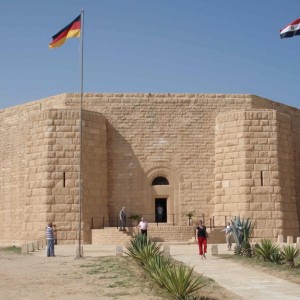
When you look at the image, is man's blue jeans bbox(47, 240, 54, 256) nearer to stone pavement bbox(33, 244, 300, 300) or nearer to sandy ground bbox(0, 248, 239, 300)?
sandy ground bbox(0, 248, 239, 300)

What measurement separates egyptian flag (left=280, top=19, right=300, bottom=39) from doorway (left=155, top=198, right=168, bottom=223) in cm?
1034

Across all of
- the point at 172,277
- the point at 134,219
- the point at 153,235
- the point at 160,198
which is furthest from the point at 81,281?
the point at 160,198

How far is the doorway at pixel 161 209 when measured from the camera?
25.9 meters

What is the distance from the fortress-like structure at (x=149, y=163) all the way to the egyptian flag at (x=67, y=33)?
5.28m

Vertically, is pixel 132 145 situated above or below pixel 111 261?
above

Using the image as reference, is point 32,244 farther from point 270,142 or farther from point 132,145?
point 270,142

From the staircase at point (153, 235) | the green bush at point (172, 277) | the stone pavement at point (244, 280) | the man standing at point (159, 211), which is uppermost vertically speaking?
the man standing at point (159, 211)

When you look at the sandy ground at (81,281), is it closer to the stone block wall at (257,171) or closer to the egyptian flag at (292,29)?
the egyptian flag at (292,29)

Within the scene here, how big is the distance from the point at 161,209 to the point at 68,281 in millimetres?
14599

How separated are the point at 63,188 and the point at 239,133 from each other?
785 cm

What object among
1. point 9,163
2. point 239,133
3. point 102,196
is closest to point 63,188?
point 102,196

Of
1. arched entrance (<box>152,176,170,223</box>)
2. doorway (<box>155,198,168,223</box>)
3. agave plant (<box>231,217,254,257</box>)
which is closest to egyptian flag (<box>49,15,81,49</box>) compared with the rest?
agave plant (<box>231,217,254,257</box>)

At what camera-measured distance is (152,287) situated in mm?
10398

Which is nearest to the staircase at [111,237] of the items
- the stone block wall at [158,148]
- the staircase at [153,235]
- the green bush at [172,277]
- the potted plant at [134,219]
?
the staircase at [153,235]
